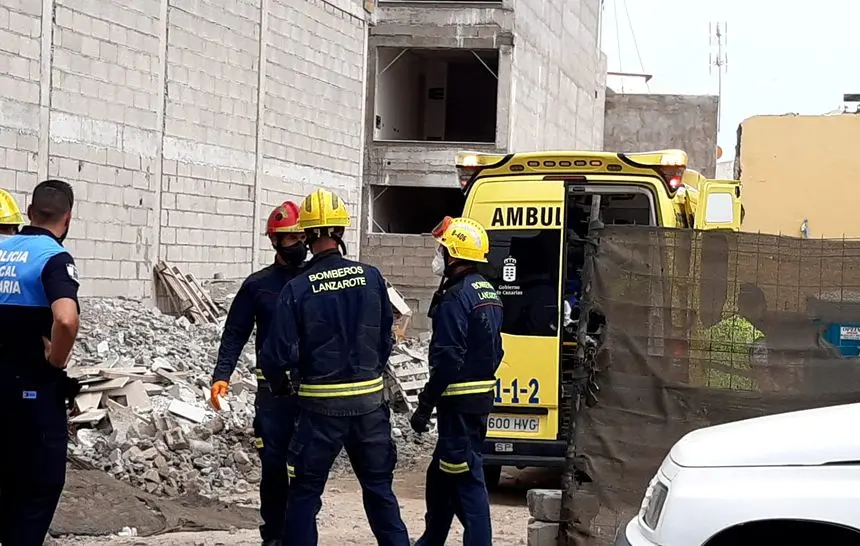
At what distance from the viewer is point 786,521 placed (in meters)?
4.09

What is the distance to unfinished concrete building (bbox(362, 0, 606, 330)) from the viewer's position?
26094mm

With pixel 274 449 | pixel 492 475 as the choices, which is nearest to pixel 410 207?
pixel 492 475

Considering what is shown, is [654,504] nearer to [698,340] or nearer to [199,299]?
[698,340]

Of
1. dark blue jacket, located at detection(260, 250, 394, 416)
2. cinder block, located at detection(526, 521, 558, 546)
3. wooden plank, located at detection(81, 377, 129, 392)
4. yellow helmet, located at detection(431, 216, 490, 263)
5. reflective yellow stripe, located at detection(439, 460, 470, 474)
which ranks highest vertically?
yellow helmet, located at detection(431, 216, 490, 263)

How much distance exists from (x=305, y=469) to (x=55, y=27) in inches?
400

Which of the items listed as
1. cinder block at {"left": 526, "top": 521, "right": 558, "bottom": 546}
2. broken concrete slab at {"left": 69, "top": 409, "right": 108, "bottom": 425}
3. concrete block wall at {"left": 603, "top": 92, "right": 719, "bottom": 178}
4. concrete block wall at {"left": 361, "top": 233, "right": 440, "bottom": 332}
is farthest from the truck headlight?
concrete block wall at {"left": 603, "top": 92, "right": 719, "bottom": 178}

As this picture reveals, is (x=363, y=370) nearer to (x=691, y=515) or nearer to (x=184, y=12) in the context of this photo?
(x=691, y=515)

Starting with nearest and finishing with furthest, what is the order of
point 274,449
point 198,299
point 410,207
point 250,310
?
point 274,449 → point 250,310 → point 198,299 → point 410,207

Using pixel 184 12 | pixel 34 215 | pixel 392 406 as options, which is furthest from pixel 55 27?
pixel 34 215

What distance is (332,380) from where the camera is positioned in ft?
20.6

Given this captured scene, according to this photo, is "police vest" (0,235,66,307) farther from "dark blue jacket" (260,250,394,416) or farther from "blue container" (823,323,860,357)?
"blue container" (823,323,860,357)

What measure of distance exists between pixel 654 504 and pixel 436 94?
27555 millimetres

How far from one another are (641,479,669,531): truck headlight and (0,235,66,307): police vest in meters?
2.95

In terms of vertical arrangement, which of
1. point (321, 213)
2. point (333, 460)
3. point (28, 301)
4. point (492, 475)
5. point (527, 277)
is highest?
point (321, 213)
